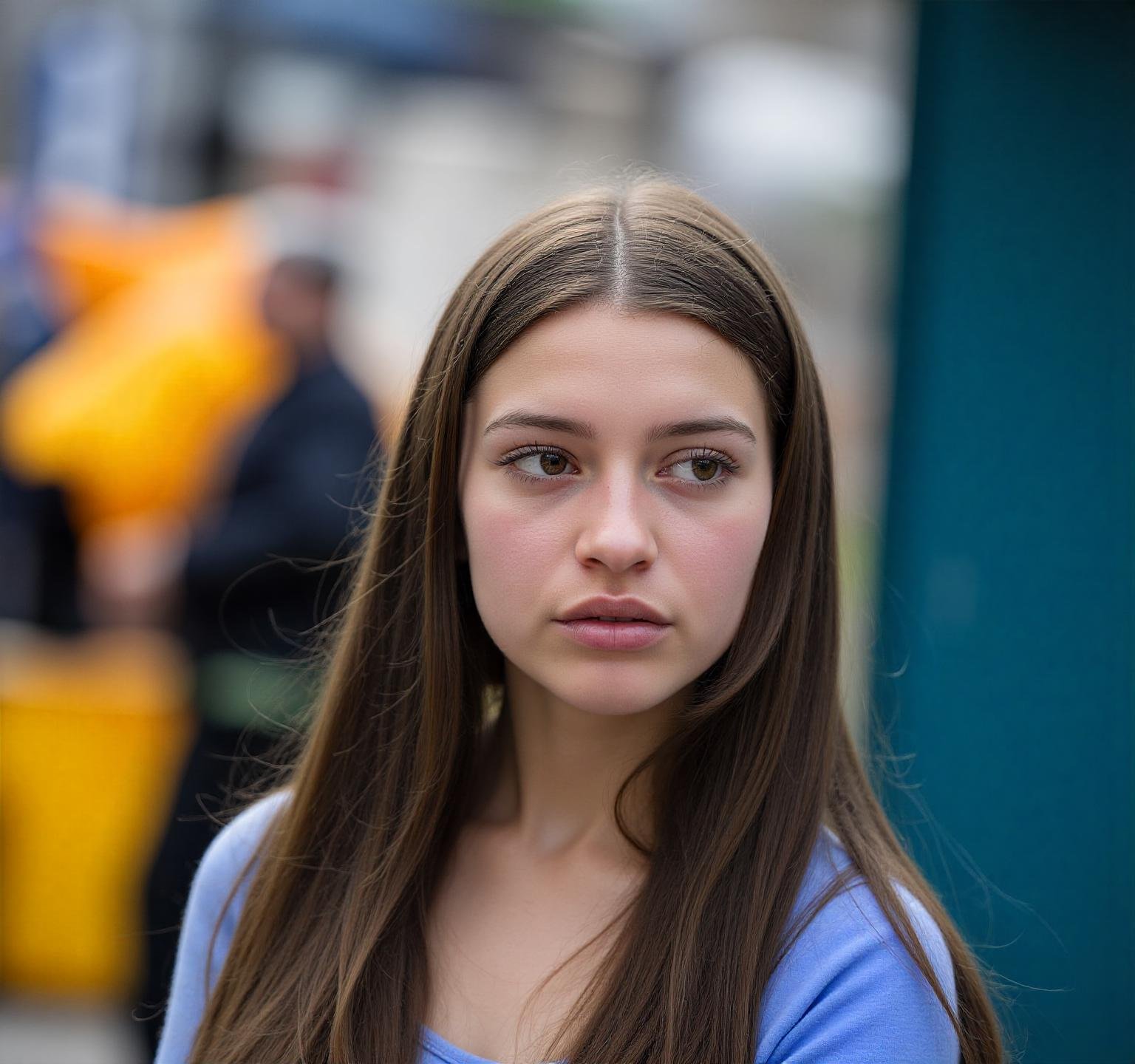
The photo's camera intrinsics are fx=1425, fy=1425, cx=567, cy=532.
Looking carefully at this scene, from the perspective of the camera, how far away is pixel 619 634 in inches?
52.8

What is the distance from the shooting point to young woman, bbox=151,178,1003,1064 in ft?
4.38

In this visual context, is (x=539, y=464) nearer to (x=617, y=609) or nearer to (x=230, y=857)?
(x=617, y=609)

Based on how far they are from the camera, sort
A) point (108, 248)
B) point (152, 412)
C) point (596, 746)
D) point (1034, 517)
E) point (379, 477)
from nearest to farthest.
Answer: point (596, 746)
point (379, 477)
point (1034, 517)
point (152, 412)
point (108, 248)

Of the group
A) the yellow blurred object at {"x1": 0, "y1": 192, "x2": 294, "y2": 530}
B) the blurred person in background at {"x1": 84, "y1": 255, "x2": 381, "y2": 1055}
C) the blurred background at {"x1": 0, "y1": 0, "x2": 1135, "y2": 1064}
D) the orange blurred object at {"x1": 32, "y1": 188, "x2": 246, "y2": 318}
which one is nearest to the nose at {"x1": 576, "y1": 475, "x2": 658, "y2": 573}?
the blurred background at {"x1": 0, "y1": 0, "x2": 1135, "y2": 1064}

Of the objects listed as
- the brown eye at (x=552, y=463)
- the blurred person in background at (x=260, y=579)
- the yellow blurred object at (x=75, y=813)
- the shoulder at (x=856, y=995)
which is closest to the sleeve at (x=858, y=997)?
the shoulder at (x=856, y=995)

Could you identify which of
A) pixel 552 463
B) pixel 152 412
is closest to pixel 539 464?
pixel 552 463

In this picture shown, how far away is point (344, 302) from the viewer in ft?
14.6

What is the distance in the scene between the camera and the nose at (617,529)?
51.8 inches

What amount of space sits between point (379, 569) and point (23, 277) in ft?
13.9

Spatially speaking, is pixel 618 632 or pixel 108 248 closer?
pixel 618 632

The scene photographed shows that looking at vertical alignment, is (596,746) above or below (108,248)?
below

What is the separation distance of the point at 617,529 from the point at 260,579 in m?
2.34

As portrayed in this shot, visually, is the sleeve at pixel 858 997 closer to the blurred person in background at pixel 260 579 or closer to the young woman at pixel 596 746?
the young woman at pixel 596 746

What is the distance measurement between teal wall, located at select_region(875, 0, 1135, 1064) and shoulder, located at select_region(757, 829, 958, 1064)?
44.3 inches
